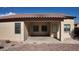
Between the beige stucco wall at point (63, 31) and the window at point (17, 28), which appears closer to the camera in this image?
the beige stucco wall at point (63, 31)

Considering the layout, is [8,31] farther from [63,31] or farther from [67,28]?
[67,28]

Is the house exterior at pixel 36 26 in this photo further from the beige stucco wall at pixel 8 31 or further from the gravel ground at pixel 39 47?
the gravel ground at pixel 39 47

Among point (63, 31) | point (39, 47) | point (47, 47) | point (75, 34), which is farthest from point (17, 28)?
point (75, 34)

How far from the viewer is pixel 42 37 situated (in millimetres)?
10875

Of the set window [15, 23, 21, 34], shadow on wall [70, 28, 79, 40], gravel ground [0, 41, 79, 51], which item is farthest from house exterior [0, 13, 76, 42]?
gravel ground [0, 41, 79, 51]

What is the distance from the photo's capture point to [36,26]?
11.6 metres

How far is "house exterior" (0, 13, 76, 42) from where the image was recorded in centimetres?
1059

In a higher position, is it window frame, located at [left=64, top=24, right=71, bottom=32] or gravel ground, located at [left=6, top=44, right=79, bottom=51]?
window frame, located at [left=64, top=24, right=71, bottom=32]

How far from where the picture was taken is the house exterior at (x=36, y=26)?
34.7 ft

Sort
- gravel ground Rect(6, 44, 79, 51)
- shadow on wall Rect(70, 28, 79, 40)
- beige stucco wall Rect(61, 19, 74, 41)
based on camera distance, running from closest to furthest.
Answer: gravel ground Rect(6, 44, 79, 51) < shadow on wall Rect(70, 28, 79, 40) < beige stucco wall Rect(61, 19, 74, 41)

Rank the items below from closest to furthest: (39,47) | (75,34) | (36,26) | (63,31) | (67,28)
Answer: (39,47) < (75,34) < (67,28) < (63,31) < (36,26)

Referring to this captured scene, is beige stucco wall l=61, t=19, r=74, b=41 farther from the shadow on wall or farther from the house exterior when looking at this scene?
the shadow on wall

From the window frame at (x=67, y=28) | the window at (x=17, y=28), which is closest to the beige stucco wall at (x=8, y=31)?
the window at (x=17, y=28)
